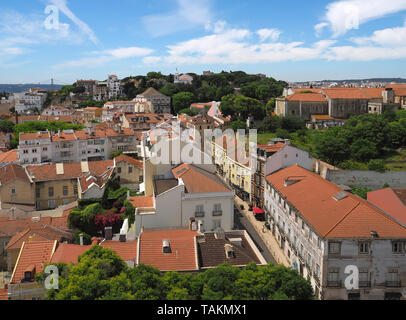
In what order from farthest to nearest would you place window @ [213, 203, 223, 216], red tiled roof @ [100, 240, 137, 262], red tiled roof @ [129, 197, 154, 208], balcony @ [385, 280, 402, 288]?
1. red tiled roof @ [129, 197, 154, 208]
2. window @ [213, 203, 223, 216]
3. balcony @ [385, 280, 402, 288]
4. red tiled roof @ [100, 240, 137, 262]

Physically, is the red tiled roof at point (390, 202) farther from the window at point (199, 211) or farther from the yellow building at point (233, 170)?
the window at point (199, 211)

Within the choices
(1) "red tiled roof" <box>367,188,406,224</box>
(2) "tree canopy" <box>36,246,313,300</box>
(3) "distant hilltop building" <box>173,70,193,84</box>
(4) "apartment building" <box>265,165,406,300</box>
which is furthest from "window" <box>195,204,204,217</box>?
(3) "distant hilltop building" <box>173,70,193,84</box>

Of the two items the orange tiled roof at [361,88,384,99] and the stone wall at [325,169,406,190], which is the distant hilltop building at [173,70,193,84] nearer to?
the orange tiled roof at [361,88,384,99]

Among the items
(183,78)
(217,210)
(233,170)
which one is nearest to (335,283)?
(217,210)

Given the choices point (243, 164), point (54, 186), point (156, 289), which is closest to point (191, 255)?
point (156, 289)

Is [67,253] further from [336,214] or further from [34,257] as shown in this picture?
[336,214]

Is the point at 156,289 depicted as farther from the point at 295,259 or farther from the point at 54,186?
the point at 54,186
